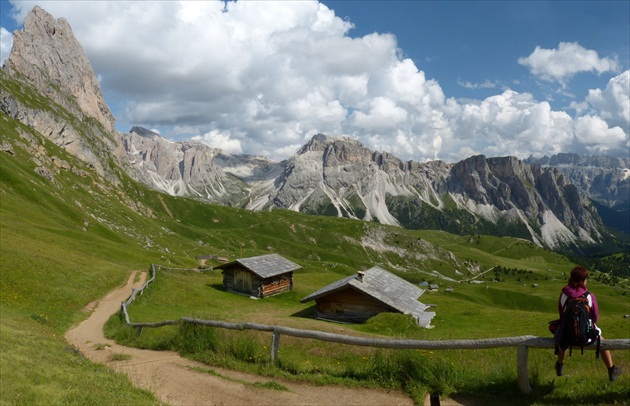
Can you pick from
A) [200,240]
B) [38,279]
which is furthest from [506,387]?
[200,240]

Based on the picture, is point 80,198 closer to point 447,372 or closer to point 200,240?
point 200,240

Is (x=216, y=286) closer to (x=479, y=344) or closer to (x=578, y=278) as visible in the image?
(x=479, y=344)

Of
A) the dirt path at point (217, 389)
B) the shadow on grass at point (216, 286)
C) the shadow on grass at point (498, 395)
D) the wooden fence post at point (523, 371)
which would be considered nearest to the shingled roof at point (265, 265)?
the shadow on grass at point (216, 286)

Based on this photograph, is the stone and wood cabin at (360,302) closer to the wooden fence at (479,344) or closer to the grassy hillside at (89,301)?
the grassy hillside at (89,301)

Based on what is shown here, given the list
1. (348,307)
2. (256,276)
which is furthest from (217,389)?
(256,276)

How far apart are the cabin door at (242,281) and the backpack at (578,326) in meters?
54.2

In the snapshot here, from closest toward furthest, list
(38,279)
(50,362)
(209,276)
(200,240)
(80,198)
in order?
(50,362) < (38,279) < (209,276) < (80,198) < (200,240)

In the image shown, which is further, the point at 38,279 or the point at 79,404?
the point at 38,279

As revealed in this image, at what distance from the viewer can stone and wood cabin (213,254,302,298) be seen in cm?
6031

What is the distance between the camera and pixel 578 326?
30.9 feet

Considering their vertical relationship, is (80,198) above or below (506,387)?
above

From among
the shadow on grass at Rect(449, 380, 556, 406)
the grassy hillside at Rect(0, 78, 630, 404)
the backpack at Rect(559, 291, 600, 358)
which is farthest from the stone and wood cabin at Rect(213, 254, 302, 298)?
the backpack at Rect(559, 291, 600, 358)

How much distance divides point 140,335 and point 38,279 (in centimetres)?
1906

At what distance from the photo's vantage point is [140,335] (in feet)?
70.5
